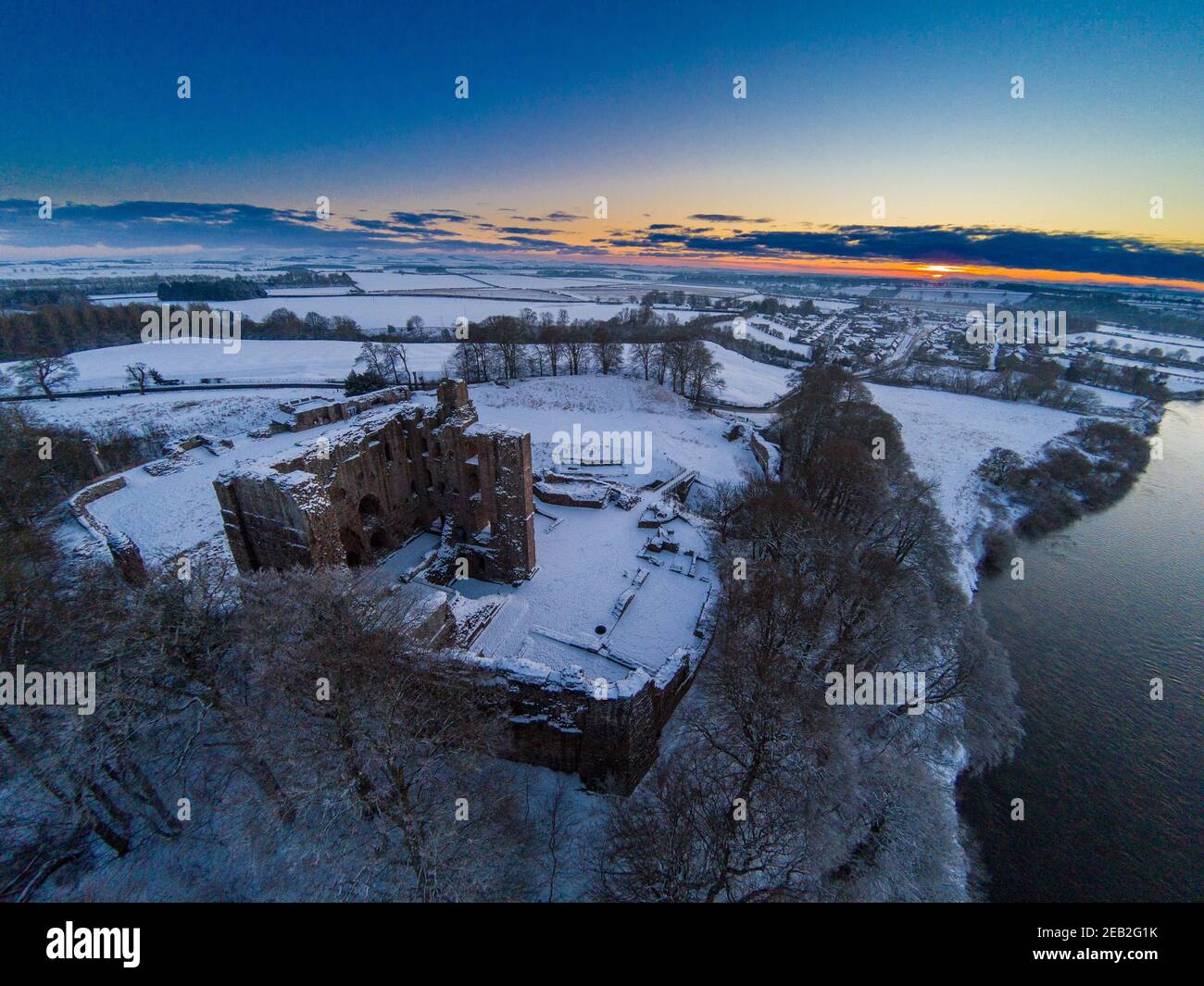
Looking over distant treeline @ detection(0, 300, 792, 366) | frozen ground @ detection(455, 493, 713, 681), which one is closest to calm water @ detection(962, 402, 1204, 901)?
frozen ground @ detection(455, 493, 713, 681)

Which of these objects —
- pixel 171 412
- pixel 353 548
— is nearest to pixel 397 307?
pixel 171 412

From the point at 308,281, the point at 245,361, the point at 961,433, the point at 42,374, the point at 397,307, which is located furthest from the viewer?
the point at 308,281

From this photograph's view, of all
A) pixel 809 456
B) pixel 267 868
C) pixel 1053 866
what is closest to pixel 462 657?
pixel 267 868

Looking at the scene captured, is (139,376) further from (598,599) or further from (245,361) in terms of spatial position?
(598,599)

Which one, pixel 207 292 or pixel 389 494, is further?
pixel 207 292

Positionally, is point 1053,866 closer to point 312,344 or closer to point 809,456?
point 809,456

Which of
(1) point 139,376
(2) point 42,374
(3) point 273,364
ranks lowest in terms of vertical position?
(2) point 42,374

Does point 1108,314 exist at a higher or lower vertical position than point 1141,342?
higher

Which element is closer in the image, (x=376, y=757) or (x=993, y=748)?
(x=376, y=757)
